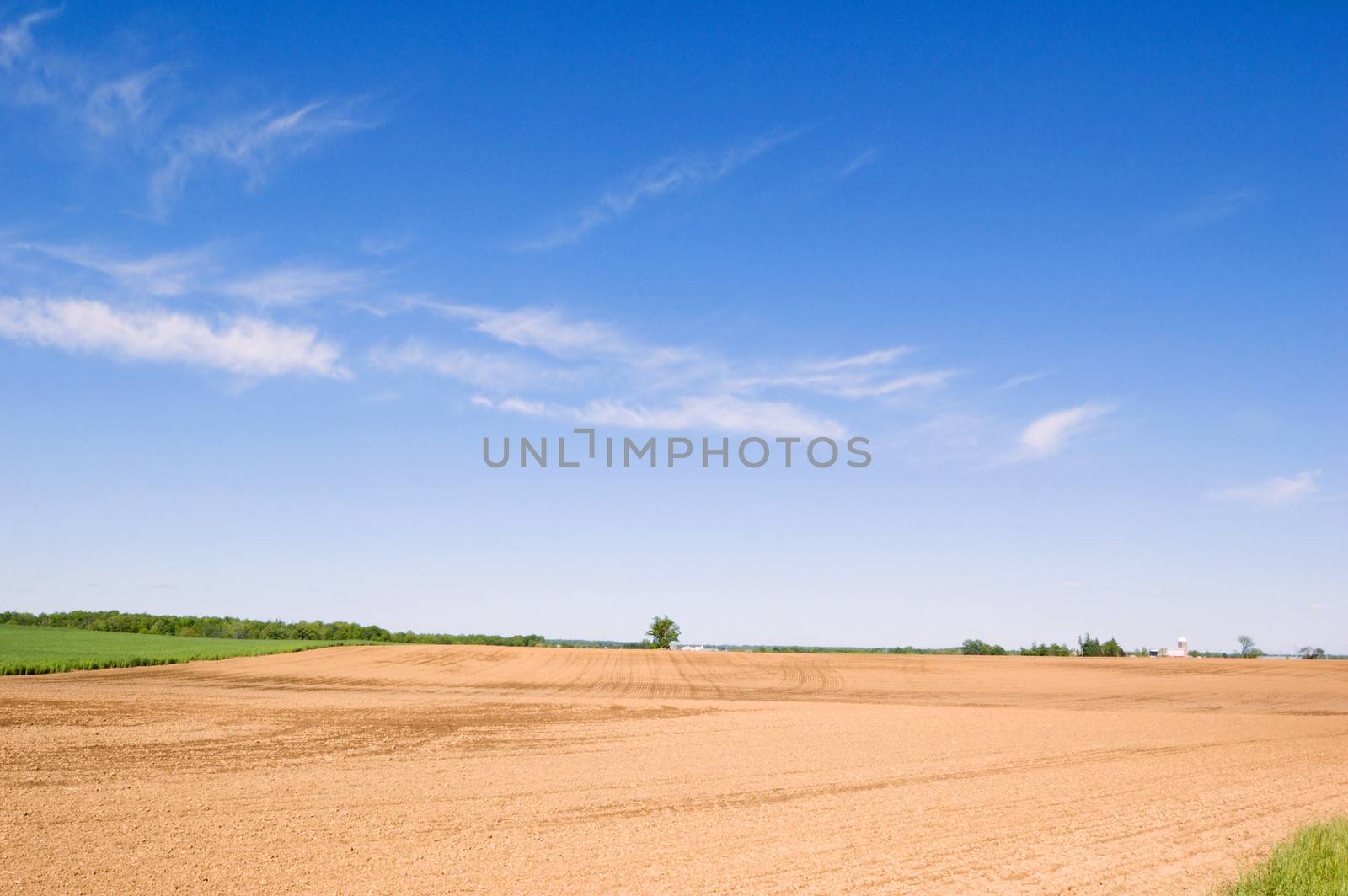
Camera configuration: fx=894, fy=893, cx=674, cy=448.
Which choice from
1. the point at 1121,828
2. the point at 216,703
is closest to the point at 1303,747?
the point at 1121,828

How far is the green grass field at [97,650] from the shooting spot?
47.4 meters

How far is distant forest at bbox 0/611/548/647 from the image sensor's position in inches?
4301

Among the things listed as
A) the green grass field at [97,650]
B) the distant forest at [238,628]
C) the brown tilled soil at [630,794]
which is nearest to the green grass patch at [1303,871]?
the brown tilled soil at [630,794]

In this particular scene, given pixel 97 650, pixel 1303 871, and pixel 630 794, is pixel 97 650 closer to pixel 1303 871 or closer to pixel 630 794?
pixel 630 794

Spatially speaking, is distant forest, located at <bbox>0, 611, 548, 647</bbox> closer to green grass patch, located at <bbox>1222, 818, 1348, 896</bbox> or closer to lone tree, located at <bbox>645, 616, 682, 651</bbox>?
lone tree, located at <bbox>645, 616, 682, 651</bbox>

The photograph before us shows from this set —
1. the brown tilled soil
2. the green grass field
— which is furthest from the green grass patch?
the green grass field

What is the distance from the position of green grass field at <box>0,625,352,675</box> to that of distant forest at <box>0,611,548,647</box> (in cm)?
2405

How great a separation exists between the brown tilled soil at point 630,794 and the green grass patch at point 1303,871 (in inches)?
22.6

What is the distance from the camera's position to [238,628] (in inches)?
4459

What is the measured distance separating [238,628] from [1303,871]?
122 metres

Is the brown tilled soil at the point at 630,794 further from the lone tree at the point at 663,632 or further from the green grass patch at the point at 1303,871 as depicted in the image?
the lone tree at the point at 663,632

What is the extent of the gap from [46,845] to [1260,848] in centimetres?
1615

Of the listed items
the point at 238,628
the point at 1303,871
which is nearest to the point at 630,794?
the point at 1303,871

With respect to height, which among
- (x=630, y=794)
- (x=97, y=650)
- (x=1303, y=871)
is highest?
(x=97, y=650)
